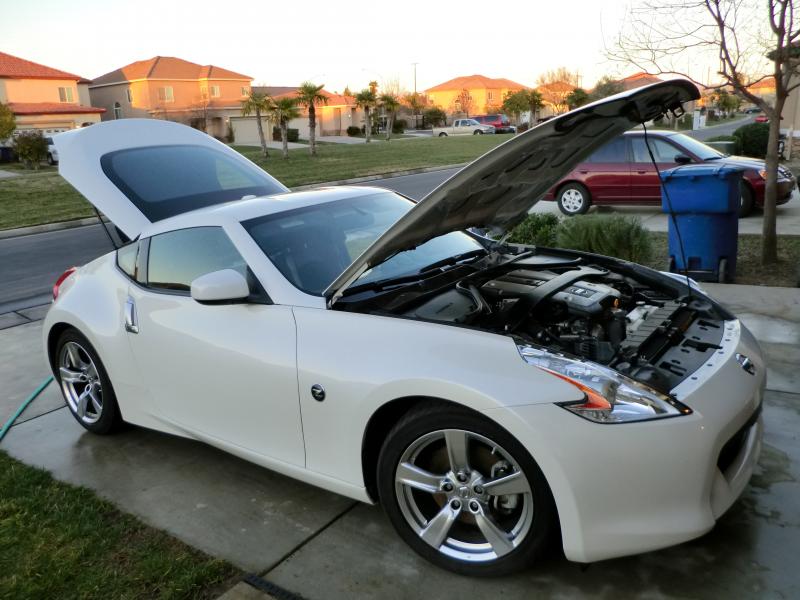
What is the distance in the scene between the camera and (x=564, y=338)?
2973 millimetres

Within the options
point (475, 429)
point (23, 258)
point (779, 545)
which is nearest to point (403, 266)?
point (475, 429)

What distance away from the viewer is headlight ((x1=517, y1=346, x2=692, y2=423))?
2363 millimetres

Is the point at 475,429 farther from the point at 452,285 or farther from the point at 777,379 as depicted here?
the point at 777,379

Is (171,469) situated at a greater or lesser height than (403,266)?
lesser

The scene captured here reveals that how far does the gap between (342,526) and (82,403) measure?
2.22 metres

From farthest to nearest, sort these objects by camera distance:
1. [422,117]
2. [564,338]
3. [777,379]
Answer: [422,117] → [777,379] → [564,338]

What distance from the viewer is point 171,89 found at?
62.7m

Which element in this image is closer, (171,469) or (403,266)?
(403,266)

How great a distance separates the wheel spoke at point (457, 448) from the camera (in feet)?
8.55

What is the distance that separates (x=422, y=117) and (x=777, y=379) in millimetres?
75744

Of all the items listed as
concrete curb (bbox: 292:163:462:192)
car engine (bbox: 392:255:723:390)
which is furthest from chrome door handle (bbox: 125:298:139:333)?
concrete curb (bbox: 292:163:462:192)

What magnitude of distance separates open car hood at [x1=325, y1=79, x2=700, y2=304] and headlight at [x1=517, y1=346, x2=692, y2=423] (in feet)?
2.66

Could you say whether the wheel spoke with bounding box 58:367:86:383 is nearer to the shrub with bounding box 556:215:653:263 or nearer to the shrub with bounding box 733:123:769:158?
the shrub with bounding box 556:215:653:263

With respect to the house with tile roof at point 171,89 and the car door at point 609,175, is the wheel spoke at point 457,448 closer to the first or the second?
the car door at point 609,175
